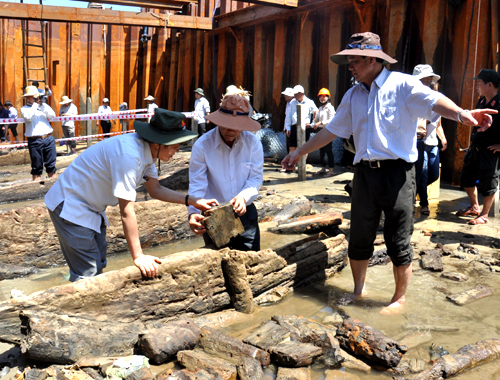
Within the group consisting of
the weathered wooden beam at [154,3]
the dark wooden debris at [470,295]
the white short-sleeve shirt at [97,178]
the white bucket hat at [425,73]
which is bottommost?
the dark wooden debris at [470,295]

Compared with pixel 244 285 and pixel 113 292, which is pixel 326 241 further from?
pixel 113 292

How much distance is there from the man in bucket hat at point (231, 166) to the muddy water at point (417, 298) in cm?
78

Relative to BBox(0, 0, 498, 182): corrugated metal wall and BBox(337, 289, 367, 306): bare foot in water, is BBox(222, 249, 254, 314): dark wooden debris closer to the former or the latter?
BBox(337, 289, 367, 306): bare foot in water

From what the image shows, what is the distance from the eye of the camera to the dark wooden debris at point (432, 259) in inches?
176

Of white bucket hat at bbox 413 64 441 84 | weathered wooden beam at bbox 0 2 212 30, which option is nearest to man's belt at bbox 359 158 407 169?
white bucket hat at bbox 413 64 441 84

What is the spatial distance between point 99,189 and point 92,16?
34.9 ft

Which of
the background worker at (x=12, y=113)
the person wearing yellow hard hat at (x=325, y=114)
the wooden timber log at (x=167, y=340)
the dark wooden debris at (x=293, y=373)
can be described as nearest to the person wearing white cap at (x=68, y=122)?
the background worker at (x=12, y=113)

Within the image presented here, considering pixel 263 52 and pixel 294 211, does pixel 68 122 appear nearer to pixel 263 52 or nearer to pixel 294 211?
pixel 263 52

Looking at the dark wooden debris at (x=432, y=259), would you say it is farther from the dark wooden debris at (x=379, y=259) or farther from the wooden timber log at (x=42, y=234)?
the wooden timber log at (x=42, y=234)

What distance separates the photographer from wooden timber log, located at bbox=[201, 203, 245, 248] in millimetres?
3418

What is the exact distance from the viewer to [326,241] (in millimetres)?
4426

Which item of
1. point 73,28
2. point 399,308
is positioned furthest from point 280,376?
point 73,28

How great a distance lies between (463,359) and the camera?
9.20 ft

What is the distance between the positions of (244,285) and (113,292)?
1030mm
